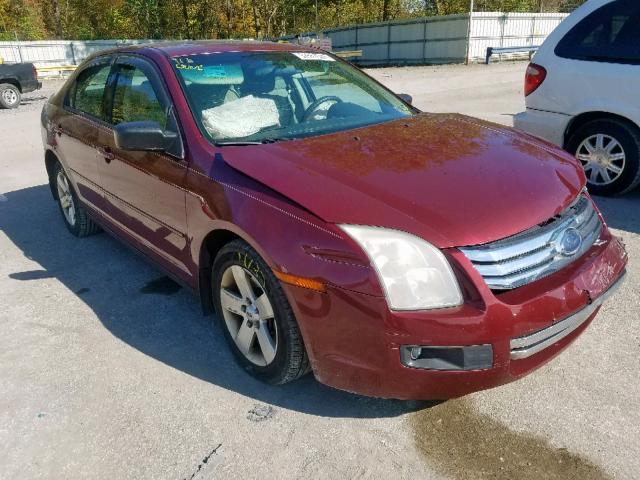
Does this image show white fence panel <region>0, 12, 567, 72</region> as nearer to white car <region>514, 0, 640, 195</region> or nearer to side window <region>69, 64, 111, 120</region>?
white car <region>514, 0, 640, 195</region>

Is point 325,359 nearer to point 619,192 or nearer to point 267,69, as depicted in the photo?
point 267,69

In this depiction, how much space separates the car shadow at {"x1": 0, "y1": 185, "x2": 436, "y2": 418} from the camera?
2.71 meters

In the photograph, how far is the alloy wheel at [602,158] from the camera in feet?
16.6

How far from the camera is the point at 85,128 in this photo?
13.6 feet

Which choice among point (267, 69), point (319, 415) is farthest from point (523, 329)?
point (267, 69)

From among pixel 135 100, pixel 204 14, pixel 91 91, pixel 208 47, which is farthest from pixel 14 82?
pixel 204 14

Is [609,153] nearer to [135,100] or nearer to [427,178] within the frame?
[427,178]

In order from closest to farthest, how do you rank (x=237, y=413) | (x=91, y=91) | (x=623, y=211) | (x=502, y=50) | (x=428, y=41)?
(x=237, y=413)
(x=91, y=91)
(x=623, y=211)
(x=502, y=50)
(x=428, y=41)

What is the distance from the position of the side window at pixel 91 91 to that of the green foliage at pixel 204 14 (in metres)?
37.2

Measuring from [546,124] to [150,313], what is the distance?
13.3 ft

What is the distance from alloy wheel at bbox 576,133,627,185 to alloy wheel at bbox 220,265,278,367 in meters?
3.94

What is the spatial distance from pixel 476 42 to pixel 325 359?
2576 cm

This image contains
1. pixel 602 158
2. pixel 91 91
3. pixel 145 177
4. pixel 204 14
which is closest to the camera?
pixel 145 177

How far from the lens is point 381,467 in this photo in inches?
89.4
